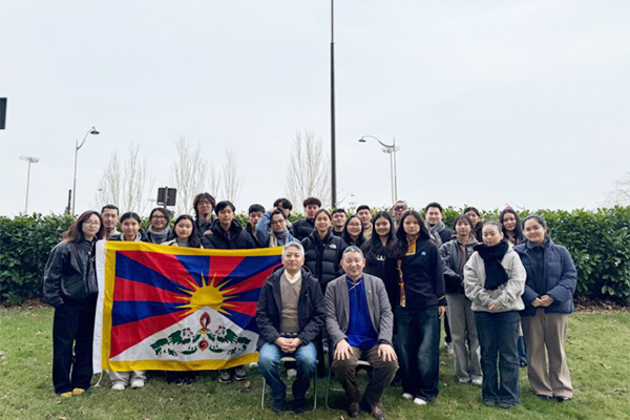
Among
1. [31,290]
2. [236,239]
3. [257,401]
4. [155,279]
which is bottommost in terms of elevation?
[257,401]

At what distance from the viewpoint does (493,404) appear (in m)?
4.76

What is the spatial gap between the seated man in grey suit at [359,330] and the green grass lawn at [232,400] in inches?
11.2

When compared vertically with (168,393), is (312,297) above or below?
above

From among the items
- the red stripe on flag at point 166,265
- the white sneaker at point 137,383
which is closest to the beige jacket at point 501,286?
the red stripe on flag at point 166,265

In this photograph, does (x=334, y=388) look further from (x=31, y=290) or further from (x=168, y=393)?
(x=31, y=290)

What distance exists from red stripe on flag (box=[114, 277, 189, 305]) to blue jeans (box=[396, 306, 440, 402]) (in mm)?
2802

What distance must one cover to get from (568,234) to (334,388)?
728 cm

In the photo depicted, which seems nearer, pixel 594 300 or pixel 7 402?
pixel 7 402

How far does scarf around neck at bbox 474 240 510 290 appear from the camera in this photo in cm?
484

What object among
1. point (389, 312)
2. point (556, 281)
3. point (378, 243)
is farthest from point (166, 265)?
point (556, 281)

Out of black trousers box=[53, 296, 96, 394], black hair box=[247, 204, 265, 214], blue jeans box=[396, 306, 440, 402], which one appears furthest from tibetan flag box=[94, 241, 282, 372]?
blue jeans box=[396, 306, 440, 402]

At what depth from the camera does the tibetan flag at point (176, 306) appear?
5371mm

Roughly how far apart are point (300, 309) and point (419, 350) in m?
1.44

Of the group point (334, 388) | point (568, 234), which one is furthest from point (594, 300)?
point (334, 388)
